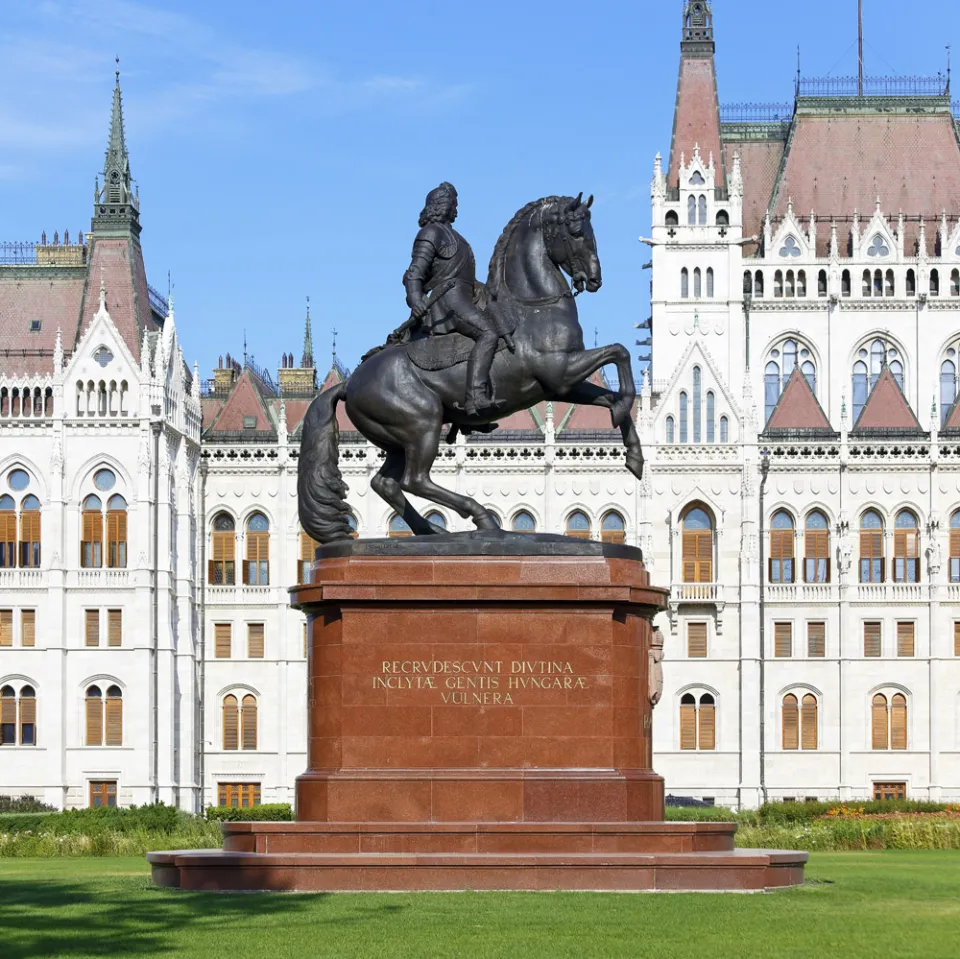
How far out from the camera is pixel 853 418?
335 ft

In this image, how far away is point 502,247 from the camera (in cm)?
3422

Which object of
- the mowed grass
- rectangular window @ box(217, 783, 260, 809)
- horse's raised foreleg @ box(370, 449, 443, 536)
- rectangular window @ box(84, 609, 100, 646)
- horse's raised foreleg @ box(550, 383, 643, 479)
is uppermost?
horse's raised foreleg @ box(550, 383, 643, 479)

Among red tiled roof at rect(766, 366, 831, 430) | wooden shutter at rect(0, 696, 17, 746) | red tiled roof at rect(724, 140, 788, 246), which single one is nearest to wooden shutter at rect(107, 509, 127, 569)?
wooden shutter at rect(0, 696, 17, 746)

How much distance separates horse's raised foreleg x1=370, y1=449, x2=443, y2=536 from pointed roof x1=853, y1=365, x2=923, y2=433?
212ft

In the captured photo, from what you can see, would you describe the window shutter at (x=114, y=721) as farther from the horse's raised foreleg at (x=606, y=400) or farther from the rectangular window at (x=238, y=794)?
the horse's raised foreleg at (x=606, y=400)

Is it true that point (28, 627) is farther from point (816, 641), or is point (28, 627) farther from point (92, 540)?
A: point (816, 641)

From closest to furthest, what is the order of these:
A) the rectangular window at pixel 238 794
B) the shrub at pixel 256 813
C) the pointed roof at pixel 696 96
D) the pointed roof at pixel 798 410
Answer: the shrub at pixel 256 813 < the rectangular window at pixel 238 794 < the pointed roof at pixel 798 410 < the pointed roof at pixel 696 96

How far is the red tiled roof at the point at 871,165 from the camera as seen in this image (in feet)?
351

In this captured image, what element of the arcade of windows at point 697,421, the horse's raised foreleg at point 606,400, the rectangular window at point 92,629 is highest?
the arcade of windows at point 697,421

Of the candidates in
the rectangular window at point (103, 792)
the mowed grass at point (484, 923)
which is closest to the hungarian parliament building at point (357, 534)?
the rectangular window at point (103, 792)

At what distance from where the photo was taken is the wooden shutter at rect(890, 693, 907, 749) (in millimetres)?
93188

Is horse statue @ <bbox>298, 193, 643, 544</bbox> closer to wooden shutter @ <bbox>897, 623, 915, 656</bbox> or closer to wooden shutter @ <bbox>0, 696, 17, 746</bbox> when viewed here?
wooden shutter @ <bbox>0, 696, 17, 746</bbox>

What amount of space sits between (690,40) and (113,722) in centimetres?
4308

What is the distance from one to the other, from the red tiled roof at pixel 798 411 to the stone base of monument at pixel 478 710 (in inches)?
2595
